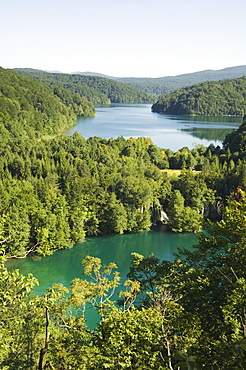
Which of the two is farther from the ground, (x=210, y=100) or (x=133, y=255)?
(x=210, y=100)

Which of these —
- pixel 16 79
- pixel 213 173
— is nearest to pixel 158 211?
pixel 213 173

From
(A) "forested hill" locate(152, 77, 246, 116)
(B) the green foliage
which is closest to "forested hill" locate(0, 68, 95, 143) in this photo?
(B) the green foliage

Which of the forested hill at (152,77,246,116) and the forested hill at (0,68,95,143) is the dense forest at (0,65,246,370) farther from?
the forested hill at (152,77,246,116)

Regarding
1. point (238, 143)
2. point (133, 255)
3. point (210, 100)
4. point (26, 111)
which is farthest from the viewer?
point (210, 100)

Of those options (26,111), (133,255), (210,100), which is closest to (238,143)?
(133,255)

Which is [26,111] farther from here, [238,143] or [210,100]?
[210,100]

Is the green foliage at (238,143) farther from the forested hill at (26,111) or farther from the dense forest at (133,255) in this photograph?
the forested hill at (26,111)

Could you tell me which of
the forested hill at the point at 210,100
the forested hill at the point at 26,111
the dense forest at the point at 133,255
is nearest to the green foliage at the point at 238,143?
the dense forest at the point at 133,255
